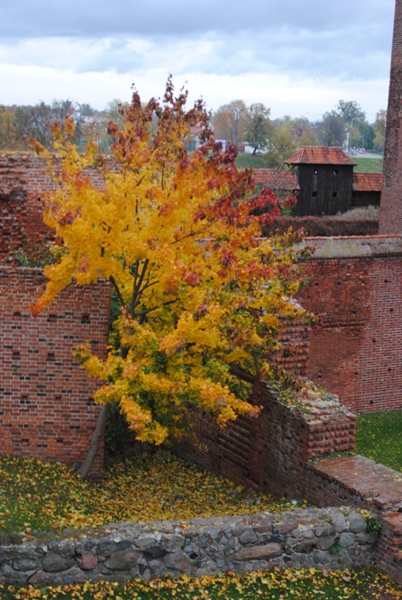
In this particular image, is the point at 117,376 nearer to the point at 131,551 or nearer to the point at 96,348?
the point at 96,348

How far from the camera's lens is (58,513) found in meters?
10.4

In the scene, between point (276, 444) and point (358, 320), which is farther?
point (358, 320)

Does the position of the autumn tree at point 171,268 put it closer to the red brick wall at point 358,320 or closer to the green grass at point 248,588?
the green grass at point 248,588

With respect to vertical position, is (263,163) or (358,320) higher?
(263,163)

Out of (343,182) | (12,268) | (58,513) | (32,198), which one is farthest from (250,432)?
(343,182)

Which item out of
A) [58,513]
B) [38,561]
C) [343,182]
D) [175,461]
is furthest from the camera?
[343,182]

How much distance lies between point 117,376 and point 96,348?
5.89 feet

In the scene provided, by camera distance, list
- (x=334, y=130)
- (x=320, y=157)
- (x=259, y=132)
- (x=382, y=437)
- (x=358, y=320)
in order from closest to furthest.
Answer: (x=382, y=437), (x=358, y=320), (x=320, y=157), (x=259, y=132), (x=334, y=130)

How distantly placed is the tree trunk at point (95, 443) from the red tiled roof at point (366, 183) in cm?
3198

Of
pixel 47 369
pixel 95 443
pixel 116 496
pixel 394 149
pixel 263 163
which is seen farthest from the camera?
pixel 263 163

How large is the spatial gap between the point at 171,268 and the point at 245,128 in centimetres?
8545

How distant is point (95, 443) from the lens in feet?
40.6

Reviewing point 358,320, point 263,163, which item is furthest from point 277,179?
point 263,163

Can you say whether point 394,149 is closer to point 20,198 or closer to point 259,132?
point 20,198
